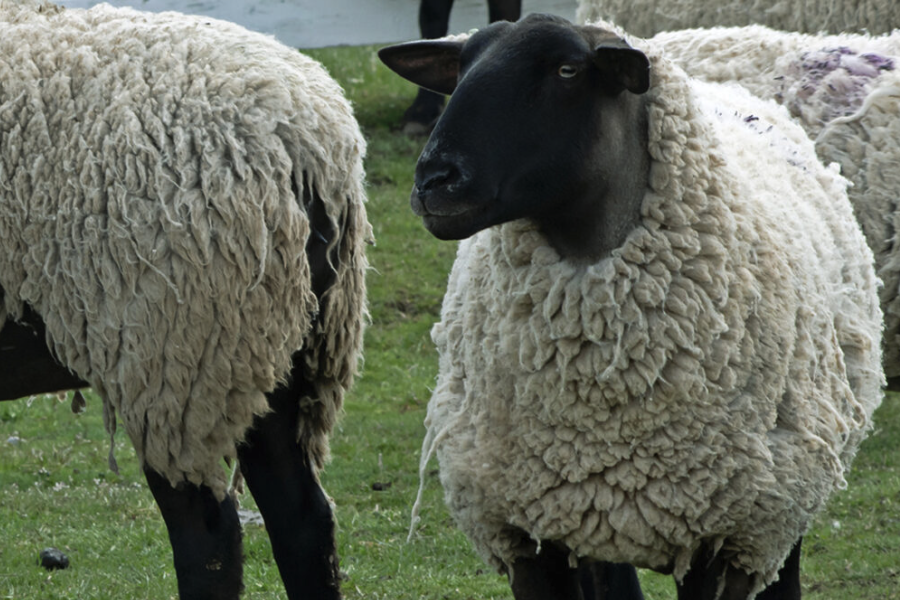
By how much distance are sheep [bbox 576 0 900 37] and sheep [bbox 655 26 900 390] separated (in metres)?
1.45

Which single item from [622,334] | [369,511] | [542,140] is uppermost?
[542,140]

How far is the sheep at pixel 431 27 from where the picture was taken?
963 centimetres

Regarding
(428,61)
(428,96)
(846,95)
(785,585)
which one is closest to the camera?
(428,61)

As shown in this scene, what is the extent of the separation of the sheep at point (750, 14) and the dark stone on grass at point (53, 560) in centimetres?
346

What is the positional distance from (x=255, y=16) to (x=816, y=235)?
828 cm

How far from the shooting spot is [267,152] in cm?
345

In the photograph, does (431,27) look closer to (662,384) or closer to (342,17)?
(342,17)

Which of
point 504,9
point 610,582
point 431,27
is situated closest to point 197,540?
point 610,582

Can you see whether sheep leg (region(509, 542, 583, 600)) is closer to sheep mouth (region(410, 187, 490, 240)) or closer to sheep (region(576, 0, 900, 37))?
sheep mouth (region(410, 187, 490, 240))

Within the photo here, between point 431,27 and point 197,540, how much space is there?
22.8ft

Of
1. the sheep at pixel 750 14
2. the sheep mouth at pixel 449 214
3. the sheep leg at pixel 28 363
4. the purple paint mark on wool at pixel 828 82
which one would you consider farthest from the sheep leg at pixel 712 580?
the sheep at pixel 750 14

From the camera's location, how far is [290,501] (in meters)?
3.77

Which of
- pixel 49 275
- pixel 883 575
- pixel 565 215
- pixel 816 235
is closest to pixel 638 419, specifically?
pixel 565 215

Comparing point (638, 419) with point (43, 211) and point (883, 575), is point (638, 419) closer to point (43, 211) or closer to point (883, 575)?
point (43, 211)
